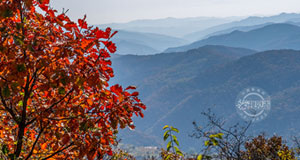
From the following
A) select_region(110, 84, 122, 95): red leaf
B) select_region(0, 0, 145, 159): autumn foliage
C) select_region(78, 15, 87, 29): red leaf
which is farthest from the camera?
select_region(110, 84, 122, 95): red leaf

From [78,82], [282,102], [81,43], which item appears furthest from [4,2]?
[282,102]

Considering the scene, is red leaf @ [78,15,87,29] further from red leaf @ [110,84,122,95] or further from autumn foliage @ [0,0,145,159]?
red leaf @ [110,84,122,95]

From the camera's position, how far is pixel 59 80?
9.99 feet

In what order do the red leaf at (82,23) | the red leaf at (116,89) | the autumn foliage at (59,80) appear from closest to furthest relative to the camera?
the autumn foliage at (59,80)
the red leaf at (82,23)
the red leaf at (116,89)

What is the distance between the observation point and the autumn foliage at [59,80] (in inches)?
116

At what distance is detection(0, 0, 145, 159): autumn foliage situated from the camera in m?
2.94

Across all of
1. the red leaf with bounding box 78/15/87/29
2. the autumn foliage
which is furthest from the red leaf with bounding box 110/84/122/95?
the red leaf with bounding box 78/15/87/29

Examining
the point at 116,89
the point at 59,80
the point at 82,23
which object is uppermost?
the point at 82,23

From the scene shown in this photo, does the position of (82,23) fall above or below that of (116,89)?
above

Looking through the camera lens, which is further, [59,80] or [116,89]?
[116,89]

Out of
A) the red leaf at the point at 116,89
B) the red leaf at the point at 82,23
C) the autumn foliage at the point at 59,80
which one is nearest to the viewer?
the autumn foliage at the point at 59,80

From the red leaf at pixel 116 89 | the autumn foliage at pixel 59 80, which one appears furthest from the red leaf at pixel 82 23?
the red leaf at pixel 116 89

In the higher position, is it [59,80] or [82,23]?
[82,23]

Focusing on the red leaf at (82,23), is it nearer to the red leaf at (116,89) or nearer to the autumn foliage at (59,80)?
the autumn foliage at (59,80)
